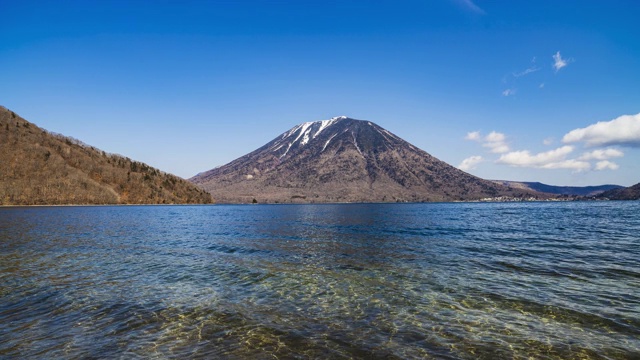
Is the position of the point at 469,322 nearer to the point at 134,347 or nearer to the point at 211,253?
the point at 134,347

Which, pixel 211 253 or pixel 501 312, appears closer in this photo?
pixel 501 312

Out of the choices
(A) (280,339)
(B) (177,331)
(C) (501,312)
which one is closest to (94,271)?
(B) (177,331)

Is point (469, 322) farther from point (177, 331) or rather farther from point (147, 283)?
point (147, 283)

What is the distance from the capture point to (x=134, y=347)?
11445mm

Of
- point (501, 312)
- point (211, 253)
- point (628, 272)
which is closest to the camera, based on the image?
point (501, 312)

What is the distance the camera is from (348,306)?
1617 centimetres

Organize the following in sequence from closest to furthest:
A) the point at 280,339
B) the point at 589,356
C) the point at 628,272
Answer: the point at 589,356
the point at 280,339
the point at 628,272

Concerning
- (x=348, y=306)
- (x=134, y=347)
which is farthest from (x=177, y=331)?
(x=348, y=306)

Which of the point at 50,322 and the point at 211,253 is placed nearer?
the point at 50,322

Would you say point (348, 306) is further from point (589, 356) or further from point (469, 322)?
point (589, 356)

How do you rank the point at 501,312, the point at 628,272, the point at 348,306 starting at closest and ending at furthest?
the point at 501,312
the point at 348,306
the point at 628,272

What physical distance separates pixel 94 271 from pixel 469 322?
967 inches

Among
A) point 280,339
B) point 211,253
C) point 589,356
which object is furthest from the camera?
point 211,253

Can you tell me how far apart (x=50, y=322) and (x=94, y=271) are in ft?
36.4
